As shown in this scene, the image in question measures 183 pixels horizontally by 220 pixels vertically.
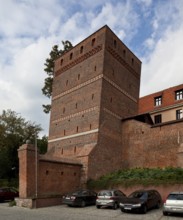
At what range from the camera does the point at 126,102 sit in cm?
3728

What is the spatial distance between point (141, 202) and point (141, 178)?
21.8 feet

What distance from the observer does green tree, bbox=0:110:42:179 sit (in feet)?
144

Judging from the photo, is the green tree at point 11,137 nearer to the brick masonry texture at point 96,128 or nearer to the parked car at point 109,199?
the brick masonry texture at point 96,128

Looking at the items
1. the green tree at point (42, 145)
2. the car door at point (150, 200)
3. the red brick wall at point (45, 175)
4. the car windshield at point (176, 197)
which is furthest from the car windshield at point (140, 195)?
the green tree at point (42, 145)

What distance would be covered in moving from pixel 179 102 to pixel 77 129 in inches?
577

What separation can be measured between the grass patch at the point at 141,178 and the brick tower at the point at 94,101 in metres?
1.91

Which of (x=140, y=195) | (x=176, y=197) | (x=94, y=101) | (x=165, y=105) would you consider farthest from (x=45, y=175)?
(x=165, y=105)

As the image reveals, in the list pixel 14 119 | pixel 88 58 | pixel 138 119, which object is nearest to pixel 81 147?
pixel 138 119

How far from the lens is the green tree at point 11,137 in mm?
43875

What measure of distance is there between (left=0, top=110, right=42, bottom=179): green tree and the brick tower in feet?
31.6

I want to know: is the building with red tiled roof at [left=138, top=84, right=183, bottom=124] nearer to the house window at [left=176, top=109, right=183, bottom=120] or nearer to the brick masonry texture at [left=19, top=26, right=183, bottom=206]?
the house window at [left=176, top=109, right=183, bottom=120]

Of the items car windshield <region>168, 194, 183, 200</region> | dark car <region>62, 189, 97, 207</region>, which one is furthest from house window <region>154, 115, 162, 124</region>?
car windshield <region>168, 194, 183, 200</region>

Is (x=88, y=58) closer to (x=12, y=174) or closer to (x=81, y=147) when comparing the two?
(x=81, y=147)

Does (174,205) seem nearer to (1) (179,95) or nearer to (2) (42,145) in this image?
(1) (179,95)
